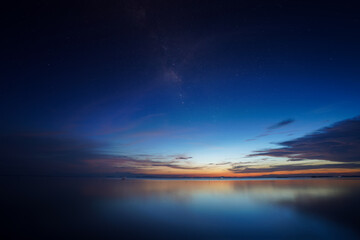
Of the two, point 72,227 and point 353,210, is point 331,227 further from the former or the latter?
point 72,227

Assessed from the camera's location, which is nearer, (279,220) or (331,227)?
(331,227)

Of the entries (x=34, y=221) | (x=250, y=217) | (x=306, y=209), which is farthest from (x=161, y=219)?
(x=306, y=209)

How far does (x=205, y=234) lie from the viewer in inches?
433

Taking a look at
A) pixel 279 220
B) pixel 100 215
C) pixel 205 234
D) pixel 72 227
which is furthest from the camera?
pixel 100 215

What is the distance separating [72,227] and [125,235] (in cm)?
383

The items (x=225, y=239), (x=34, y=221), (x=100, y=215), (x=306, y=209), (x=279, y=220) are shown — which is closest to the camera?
(x=225, y=239)

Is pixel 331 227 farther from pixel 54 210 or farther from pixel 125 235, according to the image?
pixel 54 210

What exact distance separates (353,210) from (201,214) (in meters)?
13.1

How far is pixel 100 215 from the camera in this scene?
15062 mm

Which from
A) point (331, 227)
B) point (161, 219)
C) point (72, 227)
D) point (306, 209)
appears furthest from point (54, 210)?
point (306, 209)

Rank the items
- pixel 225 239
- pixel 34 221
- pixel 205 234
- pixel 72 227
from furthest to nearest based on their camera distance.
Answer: pixel 34 221 → pixel 72 227 → pixel 205 234 → pixel 225 239

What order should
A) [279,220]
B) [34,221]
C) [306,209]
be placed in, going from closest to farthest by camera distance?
1. [34,221]
2. [279,220]
3. [306,209]

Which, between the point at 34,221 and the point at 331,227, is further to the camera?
the point at 34,221

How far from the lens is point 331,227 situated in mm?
11992
